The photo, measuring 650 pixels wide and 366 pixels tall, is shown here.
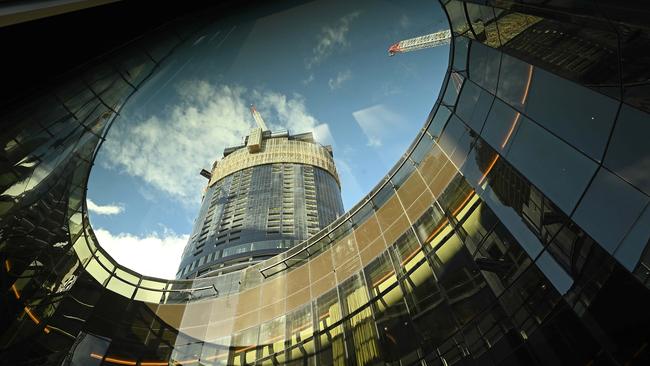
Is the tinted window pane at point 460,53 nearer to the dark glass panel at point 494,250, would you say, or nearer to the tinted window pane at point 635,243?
the dark glass panel at point 494,250

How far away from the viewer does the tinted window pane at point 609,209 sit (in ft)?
16.3

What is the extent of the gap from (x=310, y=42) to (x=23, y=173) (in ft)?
20.0

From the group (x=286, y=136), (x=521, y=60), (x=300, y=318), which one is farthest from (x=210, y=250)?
(x=521, y=60)

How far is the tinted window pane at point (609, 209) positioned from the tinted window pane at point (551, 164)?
0.85 feet

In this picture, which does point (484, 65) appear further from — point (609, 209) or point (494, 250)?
point (494, 250)

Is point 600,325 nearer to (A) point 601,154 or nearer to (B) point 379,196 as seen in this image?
(A) point 601,154

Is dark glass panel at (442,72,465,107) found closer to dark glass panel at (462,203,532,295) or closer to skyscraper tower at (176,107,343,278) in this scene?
dark glass panel at (462,203,532,295)

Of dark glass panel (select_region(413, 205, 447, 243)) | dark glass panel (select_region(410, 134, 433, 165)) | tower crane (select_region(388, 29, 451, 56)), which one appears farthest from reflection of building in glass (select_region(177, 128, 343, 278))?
dark glass panel (select_region(413, 205, 447, 243))

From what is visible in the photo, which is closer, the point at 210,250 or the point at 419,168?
the point at 419,168

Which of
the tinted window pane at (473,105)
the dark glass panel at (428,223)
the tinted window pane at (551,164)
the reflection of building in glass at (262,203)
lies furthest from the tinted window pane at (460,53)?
the reflection of building in glass at (262,203)

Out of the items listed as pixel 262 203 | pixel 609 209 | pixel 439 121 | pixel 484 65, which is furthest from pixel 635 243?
pixel 262 203

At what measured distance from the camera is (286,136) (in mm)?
116000

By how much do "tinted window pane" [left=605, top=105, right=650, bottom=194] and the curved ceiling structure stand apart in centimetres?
3

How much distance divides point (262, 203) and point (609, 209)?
272 ft
